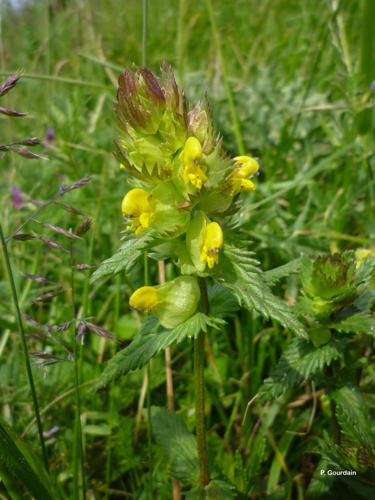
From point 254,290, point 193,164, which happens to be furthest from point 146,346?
point 193,164

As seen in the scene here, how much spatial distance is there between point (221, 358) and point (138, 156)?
822 millimetres

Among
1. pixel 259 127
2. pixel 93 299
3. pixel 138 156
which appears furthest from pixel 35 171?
pixel 138 156

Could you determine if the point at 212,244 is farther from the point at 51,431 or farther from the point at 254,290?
the point at 51,431

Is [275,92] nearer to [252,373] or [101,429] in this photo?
[252,373]

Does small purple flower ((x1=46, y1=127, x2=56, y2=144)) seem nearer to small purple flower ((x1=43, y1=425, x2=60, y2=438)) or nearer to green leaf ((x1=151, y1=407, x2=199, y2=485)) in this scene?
small purple flower ((x1=43, y1=425, x2=60, y2=438))

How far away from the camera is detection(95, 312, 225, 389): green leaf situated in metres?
0.82

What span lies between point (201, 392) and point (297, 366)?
0.20 metres

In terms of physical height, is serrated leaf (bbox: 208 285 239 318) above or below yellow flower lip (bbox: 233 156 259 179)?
below

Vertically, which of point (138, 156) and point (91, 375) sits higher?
point (138, 156)

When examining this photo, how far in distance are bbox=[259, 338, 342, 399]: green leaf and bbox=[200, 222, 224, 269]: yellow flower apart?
0.28 metres

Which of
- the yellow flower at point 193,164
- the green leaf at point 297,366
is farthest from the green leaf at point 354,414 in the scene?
the yellow flower at point 193,164

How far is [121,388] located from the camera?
53.7 inches

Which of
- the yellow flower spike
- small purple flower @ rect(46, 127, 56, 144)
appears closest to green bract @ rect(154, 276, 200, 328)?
the yellow flower spike

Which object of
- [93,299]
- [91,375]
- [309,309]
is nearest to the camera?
[309,309]
